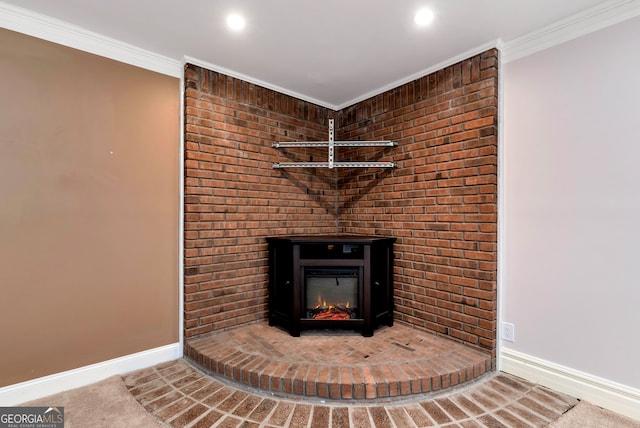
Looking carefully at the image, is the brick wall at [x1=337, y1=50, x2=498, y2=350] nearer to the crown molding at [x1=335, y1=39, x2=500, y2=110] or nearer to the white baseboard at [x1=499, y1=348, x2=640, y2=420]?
the crown molding at [x1=335, y1=39, x2=500, y2=110]

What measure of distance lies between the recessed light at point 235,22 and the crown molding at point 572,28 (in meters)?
1.93

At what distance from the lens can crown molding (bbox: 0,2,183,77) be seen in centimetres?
189

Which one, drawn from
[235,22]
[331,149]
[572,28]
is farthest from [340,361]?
[572,28]

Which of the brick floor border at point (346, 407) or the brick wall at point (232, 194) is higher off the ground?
the brick wall at point (232, 194)

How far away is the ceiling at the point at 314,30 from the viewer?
73.0 inches

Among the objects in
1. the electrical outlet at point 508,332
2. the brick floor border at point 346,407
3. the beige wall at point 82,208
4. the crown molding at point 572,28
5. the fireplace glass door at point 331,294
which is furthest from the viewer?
the fireplace glass door at point 331,294

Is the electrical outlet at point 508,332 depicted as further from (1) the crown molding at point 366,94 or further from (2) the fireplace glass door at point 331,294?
(1) the crown molding at point 366,94

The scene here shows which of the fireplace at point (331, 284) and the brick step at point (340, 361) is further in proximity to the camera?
the fireplace at point (331, 284)

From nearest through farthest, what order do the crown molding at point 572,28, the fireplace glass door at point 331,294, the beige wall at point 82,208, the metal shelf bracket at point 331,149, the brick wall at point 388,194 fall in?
the crown molding at point 572,28 → the beige wall at point 82,208 → the brick wall at point 388,194 → the fireplace glass door at point 331,294 → the metal shelf bracket at point 331,149

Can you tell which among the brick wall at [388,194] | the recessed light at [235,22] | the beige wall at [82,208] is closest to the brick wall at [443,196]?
the brick wall at [388,194]

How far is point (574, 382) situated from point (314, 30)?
2.89 meters

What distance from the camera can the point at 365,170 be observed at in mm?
3250

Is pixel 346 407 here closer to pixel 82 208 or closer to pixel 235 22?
pixel 82 208

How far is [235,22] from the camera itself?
6.61ft
